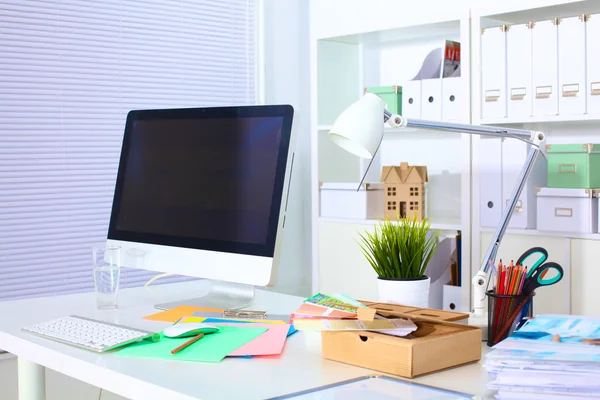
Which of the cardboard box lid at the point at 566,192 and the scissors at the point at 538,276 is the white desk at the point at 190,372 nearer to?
the scissors at the point at 538,276

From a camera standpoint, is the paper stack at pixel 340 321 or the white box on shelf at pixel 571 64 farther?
the white box on shelf at pixel 571 64

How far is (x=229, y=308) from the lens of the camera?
1890mm

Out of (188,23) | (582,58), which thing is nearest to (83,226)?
(188,23)

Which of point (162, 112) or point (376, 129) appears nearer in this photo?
point (376, 129)

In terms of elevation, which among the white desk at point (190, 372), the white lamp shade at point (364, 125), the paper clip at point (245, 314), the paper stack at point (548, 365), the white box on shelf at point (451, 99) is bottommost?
the white desk at point (190, 372)

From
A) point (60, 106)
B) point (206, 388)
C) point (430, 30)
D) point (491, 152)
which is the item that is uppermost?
point (430, 30)

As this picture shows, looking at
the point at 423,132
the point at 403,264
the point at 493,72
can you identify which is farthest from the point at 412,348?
the point at 423,132

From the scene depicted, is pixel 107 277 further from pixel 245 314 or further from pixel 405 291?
pixel 405 291

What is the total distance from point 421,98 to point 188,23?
123cm

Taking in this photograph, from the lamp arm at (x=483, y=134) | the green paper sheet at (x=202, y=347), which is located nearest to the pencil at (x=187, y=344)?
the green paper sheet at (x=202, y=347)

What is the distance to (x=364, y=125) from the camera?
141cm

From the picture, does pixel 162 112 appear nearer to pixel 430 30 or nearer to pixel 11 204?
pixel 11 204

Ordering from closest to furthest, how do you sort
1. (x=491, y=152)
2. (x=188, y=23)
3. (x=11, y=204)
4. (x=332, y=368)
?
(x=332, y=368) → (x=491, y=152) → (x=11, y=204) → (x=188, y=23)

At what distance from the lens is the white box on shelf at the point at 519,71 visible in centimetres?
272
